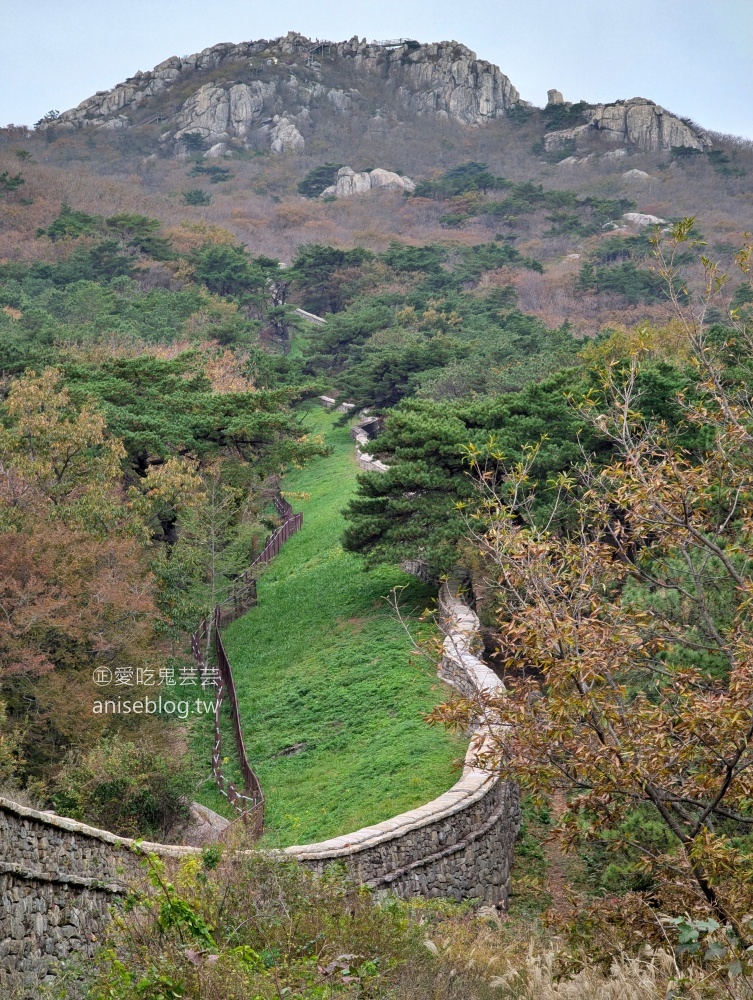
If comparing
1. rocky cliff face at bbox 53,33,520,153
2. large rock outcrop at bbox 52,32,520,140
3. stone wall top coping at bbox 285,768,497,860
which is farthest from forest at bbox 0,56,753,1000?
large rock outcrop at bbox 52,32,520,140

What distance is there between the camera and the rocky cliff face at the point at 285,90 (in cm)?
14462

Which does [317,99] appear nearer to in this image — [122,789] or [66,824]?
[122,789]

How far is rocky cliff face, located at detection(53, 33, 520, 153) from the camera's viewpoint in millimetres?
144625

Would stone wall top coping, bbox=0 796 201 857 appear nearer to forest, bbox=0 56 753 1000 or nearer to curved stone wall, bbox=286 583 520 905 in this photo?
forest, bbox=0 56 753 1000

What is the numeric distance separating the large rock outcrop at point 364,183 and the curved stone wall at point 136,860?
4195 inches

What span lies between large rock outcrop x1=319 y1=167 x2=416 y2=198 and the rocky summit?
19.7m

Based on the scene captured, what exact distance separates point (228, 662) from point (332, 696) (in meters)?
4.94

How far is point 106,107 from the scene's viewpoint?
15325 centimetres

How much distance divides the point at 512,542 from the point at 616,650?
1.52 metres

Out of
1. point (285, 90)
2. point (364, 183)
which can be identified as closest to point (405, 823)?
point (364, 183)

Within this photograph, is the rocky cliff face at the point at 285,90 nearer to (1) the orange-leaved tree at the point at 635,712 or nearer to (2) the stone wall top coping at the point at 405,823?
(2) the stone wall top coping at the point at 405,823

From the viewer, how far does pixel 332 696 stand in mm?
22922

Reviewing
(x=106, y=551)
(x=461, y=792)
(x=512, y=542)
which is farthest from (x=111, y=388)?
(x=512, y=542)

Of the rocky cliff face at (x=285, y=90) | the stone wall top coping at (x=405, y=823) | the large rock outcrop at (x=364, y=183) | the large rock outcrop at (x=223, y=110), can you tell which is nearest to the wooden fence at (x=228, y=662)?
the stone wall top coping at (x=405, y=823)
